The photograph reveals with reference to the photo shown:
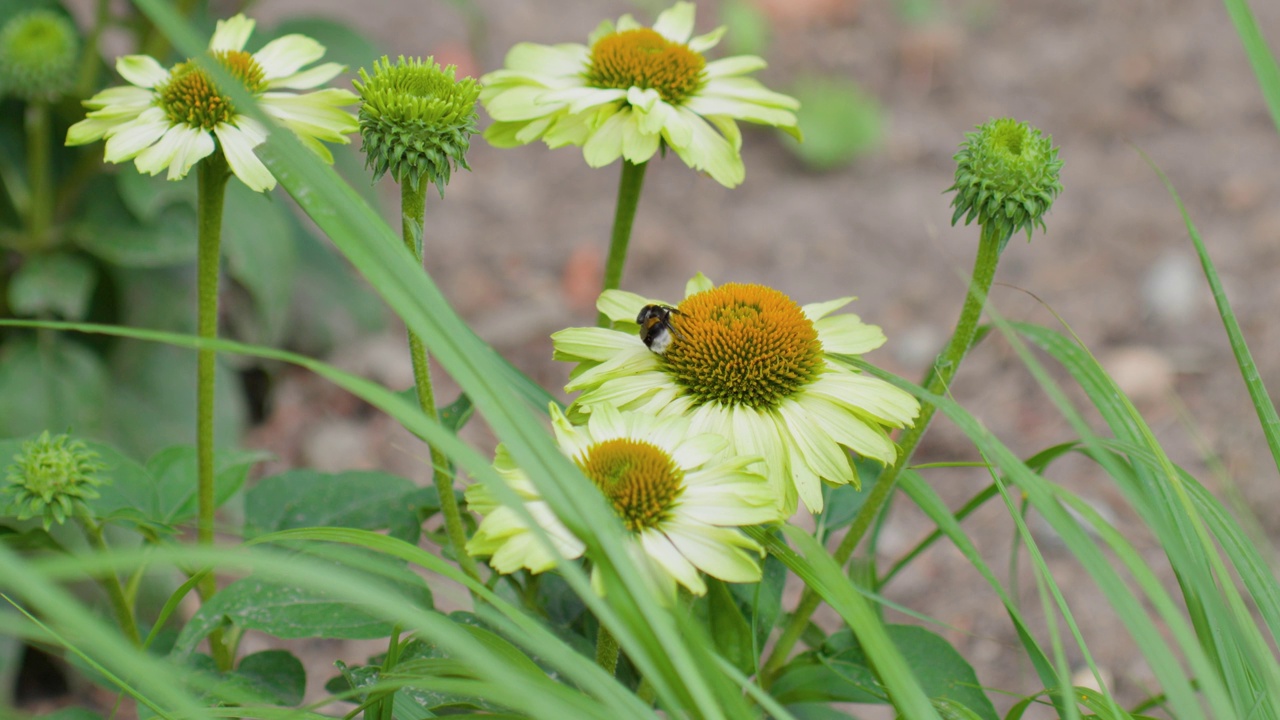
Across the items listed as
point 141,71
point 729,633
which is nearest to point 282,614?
point 729,633

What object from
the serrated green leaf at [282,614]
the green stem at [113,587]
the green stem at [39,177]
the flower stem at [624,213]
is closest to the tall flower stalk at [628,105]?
the flower stem at [624,213]

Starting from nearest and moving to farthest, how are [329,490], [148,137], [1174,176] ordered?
[148,137], [329,490], [1174,176]

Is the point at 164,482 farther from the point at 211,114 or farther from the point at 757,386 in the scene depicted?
the point at 757,386

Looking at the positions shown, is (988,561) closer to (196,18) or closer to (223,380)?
(223,380)

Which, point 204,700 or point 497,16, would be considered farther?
point 497,16

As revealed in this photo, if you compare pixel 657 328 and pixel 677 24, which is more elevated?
pixel 677 24

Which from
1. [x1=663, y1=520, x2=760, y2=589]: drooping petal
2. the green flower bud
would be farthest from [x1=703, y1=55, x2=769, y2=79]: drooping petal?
the green flower bud

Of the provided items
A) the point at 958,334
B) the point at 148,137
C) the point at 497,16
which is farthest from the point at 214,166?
the point at 497,16

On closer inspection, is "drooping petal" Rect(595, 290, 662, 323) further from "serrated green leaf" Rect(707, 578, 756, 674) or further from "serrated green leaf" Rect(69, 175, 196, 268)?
"serrated green leaf" Rect(69, 175, 196, 268)

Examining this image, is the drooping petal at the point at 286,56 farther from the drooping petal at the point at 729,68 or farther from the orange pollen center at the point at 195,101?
the drooping petal at the point at 729,68
